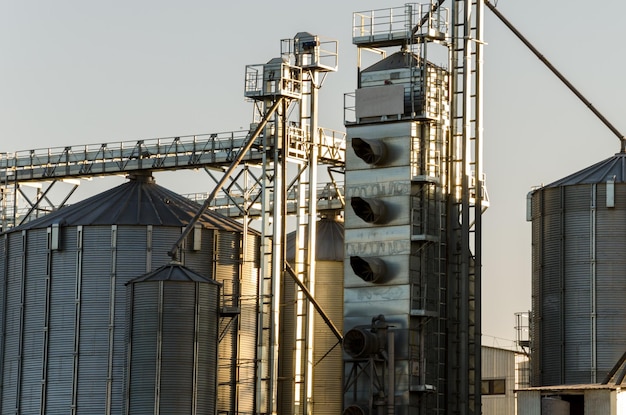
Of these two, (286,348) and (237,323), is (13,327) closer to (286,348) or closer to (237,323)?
(237,323)

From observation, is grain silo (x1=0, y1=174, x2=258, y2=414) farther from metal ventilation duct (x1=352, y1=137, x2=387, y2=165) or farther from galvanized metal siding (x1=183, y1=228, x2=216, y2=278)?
metal ventilation duct (x1=352, y1=137, x2=387, y2=165)

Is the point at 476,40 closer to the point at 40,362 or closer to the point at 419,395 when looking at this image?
the point at 419,395

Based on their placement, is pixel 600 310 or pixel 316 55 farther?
pixel 316 55

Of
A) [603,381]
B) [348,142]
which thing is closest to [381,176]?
[348,142]

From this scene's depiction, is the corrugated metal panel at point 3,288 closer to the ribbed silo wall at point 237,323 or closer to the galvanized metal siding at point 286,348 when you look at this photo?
the ribbed silo wall at point 237,323

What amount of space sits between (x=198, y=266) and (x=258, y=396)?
659cm

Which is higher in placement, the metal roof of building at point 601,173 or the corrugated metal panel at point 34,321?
the metal roof of building at point 601,173

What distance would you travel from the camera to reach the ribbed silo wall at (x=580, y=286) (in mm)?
71125

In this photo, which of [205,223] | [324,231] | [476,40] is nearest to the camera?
[476,40]

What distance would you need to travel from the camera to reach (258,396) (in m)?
78.1

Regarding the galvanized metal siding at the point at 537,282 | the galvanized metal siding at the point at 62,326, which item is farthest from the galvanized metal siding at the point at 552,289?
the galvanized metal siding at the point at 62,326

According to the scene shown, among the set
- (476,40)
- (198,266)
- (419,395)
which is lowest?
(419,395)

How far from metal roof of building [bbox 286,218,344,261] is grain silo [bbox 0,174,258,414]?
608cm

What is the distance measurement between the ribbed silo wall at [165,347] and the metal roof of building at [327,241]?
41.5 ft
